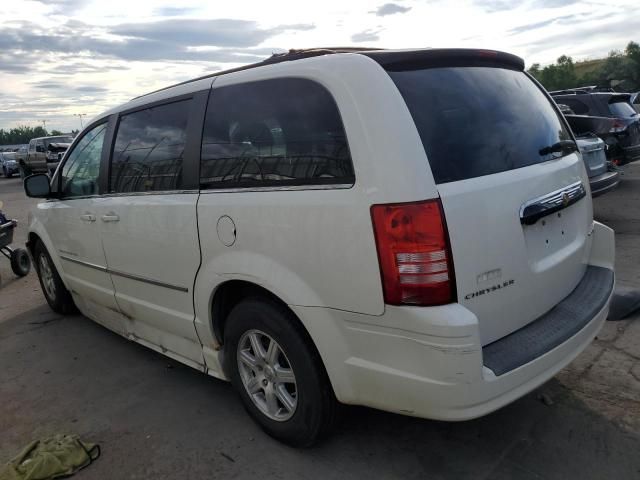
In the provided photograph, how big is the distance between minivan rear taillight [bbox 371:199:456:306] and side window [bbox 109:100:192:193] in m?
1.50

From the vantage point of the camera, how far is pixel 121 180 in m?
3.79

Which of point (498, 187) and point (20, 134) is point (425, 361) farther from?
point (20, 134)

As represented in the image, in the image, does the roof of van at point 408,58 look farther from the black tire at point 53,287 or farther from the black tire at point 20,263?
the black tire at point 20,263

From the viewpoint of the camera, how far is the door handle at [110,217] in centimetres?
372

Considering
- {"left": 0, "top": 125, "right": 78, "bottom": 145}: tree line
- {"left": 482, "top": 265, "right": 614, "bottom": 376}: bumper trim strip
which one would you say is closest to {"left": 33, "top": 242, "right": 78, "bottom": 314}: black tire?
{"left": 482, "top": 265, "right": 614, "bottom": 376}: bumper trim strip

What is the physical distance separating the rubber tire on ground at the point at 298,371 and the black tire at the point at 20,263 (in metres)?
5.70

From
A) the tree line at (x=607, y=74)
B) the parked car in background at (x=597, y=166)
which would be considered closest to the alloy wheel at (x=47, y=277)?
the parked car in background at (x=597, y=166)

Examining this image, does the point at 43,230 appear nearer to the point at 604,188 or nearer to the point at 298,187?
the point at 298,187

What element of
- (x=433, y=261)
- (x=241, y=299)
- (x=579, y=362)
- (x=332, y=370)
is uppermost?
(x=433, y=261)

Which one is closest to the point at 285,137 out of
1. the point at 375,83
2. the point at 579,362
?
the point at 375,83

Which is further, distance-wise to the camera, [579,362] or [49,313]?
[49,313]

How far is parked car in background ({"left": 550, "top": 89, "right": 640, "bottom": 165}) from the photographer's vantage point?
9.55m

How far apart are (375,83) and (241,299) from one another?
1372 mm

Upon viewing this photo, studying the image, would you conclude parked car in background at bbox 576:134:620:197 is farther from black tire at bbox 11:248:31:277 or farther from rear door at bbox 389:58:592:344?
black tire at bbox 11:248:31:277
